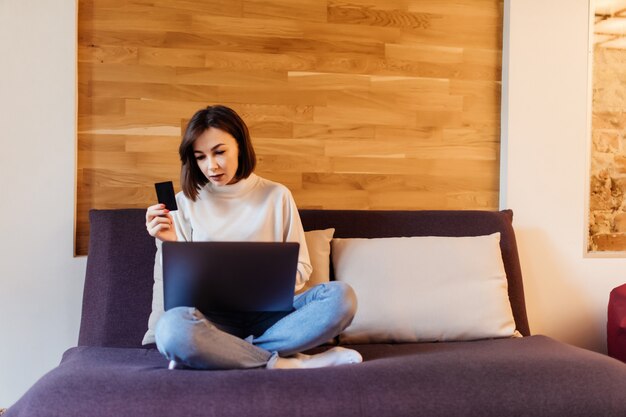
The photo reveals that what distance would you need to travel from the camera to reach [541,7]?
2840 millimetres

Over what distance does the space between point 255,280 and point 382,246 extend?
0.74 m

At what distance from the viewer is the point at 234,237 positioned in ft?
6.91

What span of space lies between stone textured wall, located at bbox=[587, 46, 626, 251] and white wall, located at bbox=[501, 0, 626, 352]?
3.0 inches

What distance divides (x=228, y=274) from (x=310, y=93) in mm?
1259

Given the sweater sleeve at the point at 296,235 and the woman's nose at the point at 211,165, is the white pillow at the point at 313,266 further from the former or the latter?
the woman's nose at the point at 211,165

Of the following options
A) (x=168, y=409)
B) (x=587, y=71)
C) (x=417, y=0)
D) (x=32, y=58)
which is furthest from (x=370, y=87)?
(x=168, y=409)

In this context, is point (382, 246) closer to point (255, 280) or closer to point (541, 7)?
point (255, 280)

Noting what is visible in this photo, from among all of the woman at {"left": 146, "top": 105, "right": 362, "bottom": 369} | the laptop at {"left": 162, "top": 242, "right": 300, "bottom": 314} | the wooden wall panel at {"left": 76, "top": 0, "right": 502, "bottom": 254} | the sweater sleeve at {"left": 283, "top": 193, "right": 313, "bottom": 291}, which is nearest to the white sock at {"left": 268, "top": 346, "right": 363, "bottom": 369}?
the woman at {"left": 146, "top": 105, "right": 362, "bottom": 369}

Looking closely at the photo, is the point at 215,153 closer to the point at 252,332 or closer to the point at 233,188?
the point at 233,188

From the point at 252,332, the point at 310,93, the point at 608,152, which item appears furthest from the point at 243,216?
the point at 608,152

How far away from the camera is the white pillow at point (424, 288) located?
2.21 meters

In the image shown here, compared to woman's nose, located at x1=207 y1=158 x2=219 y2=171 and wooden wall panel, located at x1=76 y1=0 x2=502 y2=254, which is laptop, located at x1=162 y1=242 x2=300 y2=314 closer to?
woman's nose, located at x1=207 y1=158 x2=219 y2=171

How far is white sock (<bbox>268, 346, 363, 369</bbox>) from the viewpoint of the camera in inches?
70.9

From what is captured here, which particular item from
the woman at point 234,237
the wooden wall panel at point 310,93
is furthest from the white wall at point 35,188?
the woman at point 234,237
